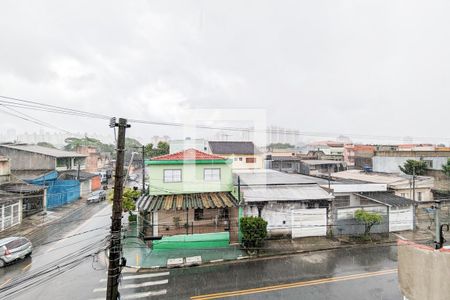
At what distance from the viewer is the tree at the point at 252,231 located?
15586 millimetres

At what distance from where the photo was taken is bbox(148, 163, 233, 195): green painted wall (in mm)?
18953

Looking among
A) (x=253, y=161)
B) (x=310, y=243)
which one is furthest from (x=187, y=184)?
(x=253, y=161)

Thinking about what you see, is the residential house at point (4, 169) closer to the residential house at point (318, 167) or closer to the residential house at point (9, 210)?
the residential house at point (9, 210)

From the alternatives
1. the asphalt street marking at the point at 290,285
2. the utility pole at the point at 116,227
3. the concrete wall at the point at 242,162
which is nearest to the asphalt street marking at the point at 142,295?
the asphalt street marking at the point at 290,285

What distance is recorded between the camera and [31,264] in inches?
545

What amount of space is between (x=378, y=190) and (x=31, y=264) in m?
27.2

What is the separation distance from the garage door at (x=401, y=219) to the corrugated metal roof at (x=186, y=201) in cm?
1352

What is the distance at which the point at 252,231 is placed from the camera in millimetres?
15617

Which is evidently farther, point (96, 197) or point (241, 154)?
point (241, 154)

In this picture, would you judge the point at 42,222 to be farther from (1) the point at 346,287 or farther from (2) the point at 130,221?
(1) the point at 346,287

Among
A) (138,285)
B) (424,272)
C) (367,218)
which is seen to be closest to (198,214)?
(138,285)

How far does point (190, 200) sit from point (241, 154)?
21302 mm

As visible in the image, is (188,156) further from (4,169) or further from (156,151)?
(156,151)

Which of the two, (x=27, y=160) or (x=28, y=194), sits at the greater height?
(x=27, y=160)
